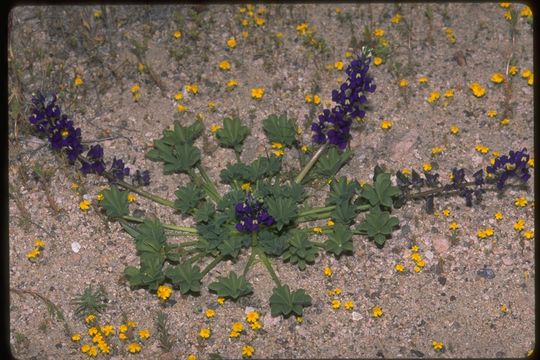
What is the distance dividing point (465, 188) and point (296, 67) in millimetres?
2060

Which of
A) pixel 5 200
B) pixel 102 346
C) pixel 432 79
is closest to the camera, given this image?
pixel 102 346

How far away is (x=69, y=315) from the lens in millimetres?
6199

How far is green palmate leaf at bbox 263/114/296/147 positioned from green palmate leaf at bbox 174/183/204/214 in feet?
2.73

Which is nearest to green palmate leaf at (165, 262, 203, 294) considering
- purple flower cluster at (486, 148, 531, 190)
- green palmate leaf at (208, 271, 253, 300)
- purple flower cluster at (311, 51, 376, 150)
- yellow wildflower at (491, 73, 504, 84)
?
green palmate leaf at (208, 271, 253, 300)

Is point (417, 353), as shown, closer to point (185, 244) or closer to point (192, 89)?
point (185, 244)

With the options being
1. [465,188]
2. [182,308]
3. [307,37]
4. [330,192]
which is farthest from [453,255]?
[307,37]

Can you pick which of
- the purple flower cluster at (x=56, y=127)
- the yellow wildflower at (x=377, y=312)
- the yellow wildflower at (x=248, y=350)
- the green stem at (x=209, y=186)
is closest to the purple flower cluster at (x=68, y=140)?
the purple flower cluster at (x=56, y=127)

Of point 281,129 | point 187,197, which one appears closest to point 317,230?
point 281,129

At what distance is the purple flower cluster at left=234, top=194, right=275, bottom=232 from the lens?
595 centimetres

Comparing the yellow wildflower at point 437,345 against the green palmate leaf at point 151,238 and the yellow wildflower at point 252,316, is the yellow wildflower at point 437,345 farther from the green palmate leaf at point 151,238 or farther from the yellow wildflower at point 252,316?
the green palmate leaf at point 151,238

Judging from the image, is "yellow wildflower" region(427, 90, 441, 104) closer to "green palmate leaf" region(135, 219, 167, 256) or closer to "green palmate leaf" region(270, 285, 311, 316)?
"green palmate leaf" region(270, 285, 311, 316)

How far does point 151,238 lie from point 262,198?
0.88 meters

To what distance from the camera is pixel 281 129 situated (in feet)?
22.1

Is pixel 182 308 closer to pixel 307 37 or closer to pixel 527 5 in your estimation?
pixel 307 37
